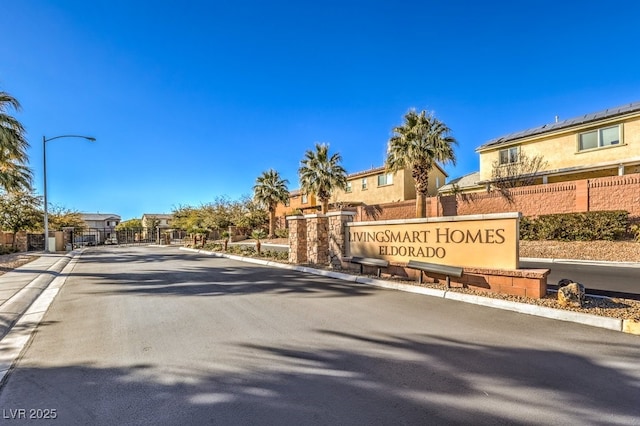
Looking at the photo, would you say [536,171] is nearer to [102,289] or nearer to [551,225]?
[551,225]

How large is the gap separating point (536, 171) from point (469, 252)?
67.0ft

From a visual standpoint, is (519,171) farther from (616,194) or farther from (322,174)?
(322,174)

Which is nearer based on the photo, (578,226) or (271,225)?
(578,226)

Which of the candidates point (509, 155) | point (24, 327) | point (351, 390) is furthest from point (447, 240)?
point (509, 155)

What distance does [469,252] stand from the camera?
892 centimetres

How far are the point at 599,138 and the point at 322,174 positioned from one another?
20382 millimetres

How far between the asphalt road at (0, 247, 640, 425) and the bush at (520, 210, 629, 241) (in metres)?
13.8

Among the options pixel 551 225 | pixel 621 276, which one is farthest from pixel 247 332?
pixel 551 225

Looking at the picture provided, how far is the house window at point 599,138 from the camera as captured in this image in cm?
2233

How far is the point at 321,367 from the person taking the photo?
4.34 metres

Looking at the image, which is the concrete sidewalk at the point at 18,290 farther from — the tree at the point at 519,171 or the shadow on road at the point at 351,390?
the tree at the point at 519,171

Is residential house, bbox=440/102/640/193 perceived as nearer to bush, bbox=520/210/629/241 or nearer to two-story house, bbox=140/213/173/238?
bush, bbox=520/210/629/241

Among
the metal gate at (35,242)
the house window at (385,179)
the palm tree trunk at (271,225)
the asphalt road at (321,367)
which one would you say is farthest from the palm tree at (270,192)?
the asphalt road at (321,367)

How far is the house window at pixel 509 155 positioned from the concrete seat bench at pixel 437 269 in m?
21.2
